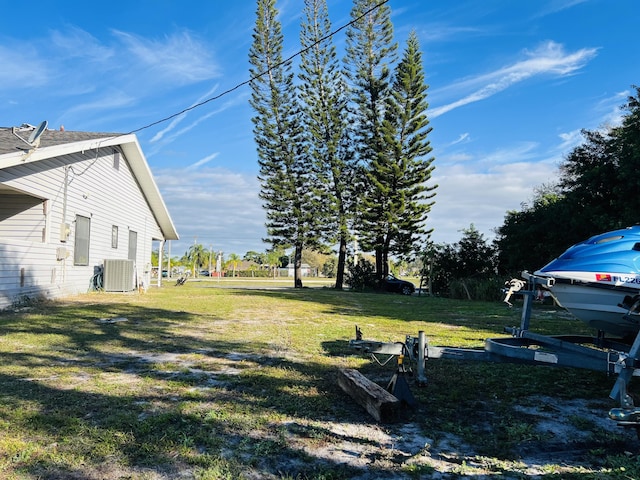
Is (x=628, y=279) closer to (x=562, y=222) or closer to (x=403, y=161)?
(x=562, y=222)

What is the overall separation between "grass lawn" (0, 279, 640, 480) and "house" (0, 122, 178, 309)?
4.63m

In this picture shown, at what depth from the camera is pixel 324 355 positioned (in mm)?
6391

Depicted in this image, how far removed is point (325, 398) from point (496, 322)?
7676mm

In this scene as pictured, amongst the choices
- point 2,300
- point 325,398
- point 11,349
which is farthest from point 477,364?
point 2,300

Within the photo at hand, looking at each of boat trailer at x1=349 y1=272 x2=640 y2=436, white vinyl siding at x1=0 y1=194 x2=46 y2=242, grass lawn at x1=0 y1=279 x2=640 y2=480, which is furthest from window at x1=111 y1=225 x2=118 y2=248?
boat trailer at x1=349 y1=272 x2=640 y2=436

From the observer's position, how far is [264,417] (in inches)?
153

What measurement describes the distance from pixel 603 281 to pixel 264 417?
10.4 feet

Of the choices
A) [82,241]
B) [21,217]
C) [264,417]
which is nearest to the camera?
[264,417]

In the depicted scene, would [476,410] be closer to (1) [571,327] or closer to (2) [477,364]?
(2) [477,364]

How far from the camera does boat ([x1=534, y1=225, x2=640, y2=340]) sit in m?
4.14

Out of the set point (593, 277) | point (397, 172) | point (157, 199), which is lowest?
point (593, 277)

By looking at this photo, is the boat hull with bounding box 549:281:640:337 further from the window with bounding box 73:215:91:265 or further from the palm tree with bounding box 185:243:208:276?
the palm tree with bounding box 185:243:208:276

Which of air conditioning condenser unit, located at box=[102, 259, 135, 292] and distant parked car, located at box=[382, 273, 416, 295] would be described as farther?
distant parked car, located at box=[382, 273, 416, 295]

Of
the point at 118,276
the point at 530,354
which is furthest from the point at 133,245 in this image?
the point at 530,354
